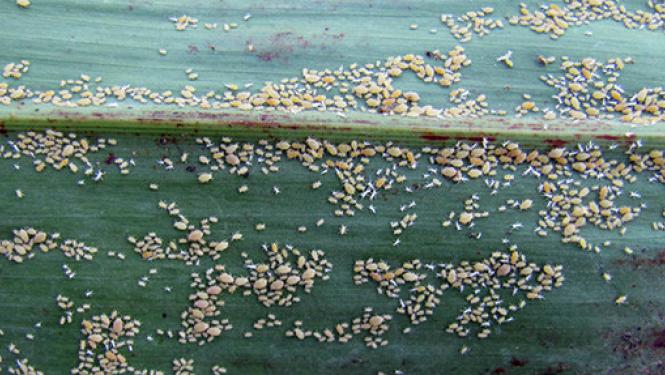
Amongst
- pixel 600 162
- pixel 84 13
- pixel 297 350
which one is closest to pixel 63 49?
pixel 84 13

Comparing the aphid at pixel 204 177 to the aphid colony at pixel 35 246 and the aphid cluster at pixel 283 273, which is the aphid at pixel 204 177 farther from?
the aphid colony at pixel 35 246

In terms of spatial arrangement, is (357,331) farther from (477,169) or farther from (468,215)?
(477,169)

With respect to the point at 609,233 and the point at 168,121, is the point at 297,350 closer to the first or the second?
the point at 168,121

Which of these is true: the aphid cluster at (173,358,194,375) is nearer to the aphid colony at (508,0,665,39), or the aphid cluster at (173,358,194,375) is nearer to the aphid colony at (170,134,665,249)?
the aphid colony at (170,134,665,249)

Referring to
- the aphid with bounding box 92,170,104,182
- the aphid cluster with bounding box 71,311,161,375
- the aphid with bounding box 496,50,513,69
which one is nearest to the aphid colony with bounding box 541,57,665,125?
the aphid with bounding box 496,50,513,69

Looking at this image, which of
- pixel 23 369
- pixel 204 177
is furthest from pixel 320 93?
pixel 23 369

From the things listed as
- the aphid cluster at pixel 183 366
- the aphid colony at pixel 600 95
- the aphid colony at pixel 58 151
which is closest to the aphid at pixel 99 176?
the aphid colony at pixel 58 151
